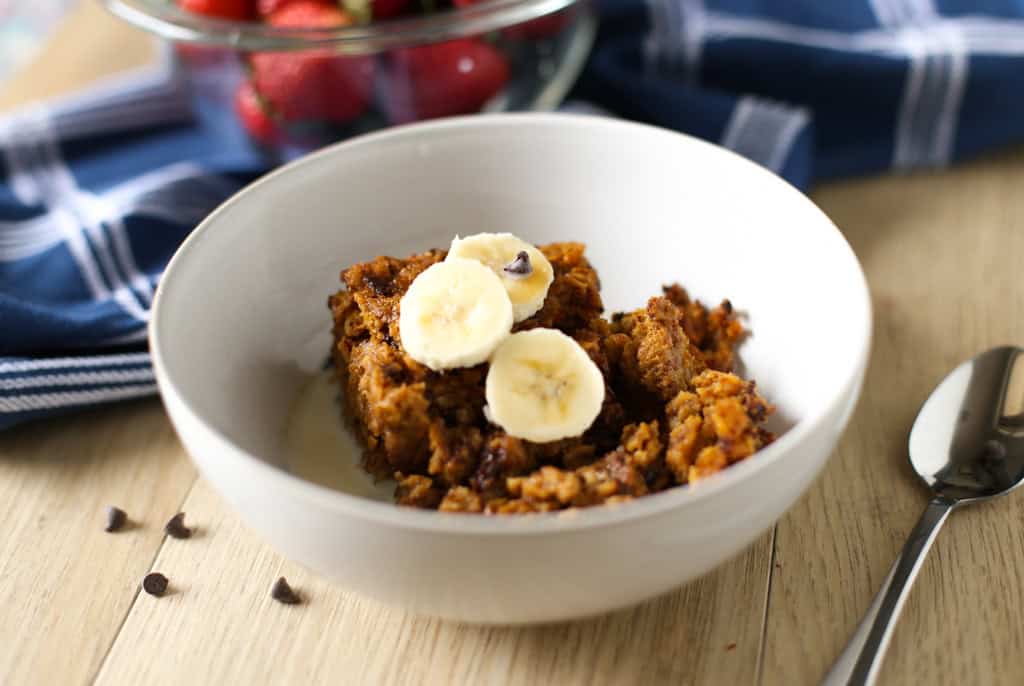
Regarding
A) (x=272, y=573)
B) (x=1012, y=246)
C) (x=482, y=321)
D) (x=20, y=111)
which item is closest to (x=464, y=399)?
(x=482, y=321)

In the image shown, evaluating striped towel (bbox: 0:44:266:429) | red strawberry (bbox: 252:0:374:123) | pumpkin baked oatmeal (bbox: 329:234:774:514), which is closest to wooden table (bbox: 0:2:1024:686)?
striped towel (bbox: 0:44:266:429)

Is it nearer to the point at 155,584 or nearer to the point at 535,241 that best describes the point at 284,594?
the point at 155,584

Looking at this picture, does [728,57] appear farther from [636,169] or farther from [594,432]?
[594,432]

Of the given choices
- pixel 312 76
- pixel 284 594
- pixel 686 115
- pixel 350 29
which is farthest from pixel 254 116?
pixel 284 594

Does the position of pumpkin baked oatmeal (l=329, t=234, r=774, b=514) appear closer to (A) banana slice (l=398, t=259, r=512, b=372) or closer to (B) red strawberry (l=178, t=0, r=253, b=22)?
(A) banana slice (l=398, t=259, r=512, b=372)

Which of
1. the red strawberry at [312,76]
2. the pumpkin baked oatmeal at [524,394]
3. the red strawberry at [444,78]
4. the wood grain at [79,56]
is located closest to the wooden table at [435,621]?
the pumpkin baked oatmeal at [524,394]

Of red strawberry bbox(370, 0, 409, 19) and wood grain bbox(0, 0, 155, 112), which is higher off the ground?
red strawberry bbox(370, 0, 409, 19)

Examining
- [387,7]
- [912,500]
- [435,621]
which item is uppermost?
[387,7]
